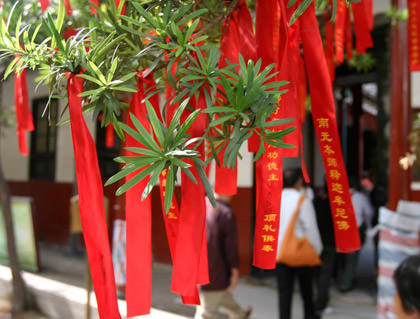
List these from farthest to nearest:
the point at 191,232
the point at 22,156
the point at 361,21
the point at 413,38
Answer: the point at 22,156 → the point at 413,38 → the point at 361,21 → the point at 191,232

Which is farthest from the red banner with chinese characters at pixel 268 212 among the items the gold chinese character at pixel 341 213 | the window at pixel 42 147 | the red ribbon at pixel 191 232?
the window at pixel 42 147

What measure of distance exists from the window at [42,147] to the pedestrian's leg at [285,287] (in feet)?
20.2

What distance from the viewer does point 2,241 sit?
6.73 m

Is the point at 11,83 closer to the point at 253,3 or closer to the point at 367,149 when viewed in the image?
the point at 367,149

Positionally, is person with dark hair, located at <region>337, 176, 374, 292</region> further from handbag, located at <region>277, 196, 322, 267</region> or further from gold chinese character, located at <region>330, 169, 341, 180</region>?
gold chinese character, located at <region>330, 169, 341, 180</region>

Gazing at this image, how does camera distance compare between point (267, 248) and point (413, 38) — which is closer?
point (267, 248)

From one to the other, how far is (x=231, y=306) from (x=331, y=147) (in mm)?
2857

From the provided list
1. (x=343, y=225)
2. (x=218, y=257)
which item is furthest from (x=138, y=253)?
(x=218, y=257)

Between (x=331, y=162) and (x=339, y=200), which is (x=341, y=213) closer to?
(x=339, y=200)

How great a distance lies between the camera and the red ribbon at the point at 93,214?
A: 1.31 metres

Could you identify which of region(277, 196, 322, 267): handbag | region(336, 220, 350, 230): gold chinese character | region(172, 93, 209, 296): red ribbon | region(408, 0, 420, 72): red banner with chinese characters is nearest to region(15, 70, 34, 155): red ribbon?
region(172, 93, 209, 296): red ribbon

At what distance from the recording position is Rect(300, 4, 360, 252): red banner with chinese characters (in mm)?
1506

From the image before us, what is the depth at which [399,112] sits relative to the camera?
3.89 metres

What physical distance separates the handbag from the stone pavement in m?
1.17
